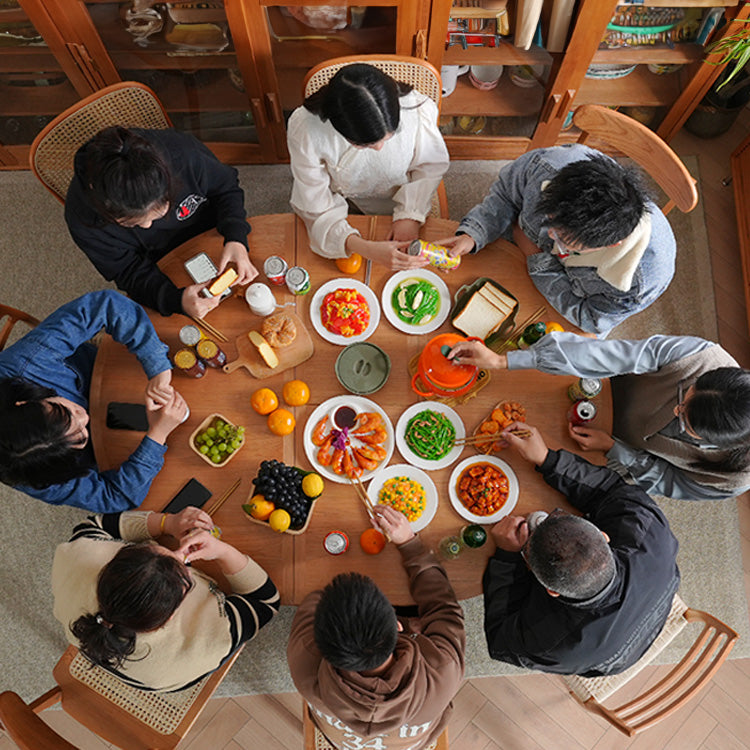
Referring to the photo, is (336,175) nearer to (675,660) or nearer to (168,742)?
(168,742)

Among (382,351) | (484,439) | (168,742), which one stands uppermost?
(382,351)

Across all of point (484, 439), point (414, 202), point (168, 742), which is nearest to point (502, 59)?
point (414, 202)

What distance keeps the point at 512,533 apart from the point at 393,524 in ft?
1.18

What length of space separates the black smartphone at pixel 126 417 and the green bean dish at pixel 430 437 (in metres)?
0.86

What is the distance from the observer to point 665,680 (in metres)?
1.87

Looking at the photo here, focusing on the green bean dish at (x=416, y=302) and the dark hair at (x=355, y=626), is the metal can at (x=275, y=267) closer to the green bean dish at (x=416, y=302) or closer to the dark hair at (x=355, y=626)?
the green bean dish at (x=416, y=302)

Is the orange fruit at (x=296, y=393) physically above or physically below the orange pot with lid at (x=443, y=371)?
below

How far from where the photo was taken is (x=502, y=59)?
2.64 meters

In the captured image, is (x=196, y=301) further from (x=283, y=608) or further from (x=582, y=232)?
(x=283, y=608)

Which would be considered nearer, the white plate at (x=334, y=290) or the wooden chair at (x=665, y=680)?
the wooden chair at (x=665, y=680)

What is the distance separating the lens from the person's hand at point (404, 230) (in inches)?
82.0

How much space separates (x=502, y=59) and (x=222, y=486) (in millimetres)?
2241

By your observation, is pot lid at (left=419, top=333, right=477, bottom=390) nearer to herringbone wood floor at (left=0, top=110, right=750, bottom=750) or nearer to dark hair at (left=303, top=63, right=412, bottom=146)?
dark hair at (left=303, top=63, right=412, bottom=146)

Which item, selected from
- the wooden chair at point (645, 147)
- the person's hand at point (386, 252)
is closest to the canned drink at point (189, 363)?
the person's hand at point (386, 252)
